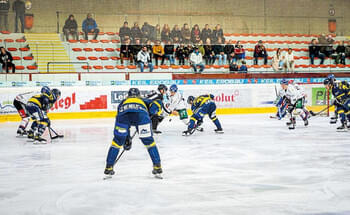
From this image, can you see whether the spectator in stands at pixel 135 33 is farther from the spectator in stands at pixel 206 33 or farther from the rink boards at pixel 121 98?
the spectator in stands at pixel 206 33

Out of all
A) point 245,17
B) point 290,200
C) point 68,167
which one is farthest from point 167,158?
A: point 245,17

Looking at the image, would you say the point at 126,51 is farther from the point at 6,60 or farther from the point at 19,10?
the point at 6,60

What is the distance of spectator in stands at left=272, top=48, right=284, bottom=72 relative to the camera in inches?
668

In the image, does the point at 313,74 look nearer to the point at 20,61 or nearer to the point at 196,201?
the point at 20,61

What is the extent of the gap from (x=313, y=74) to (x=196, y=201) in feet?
44.6

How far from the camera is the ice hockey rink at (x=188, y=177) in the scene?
13.1ft

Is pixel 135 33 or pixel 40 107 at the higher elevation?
pixel 135 33

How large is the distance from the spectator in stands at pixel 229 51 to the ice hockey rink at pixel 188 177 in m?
7.24

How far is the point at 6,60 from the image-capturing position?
45.7 feet

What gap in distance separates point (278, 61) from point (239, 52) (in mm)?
1703

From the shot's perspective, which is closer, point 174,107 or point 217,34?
point 174,107

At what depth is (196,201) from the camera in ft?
13.6

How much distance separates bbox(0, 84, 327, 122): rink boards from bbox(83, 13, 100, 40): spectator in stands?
2464 mm

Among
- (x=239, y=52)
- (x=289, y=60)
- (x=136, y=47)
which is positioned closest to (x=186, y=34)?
(x=136, y=47)
